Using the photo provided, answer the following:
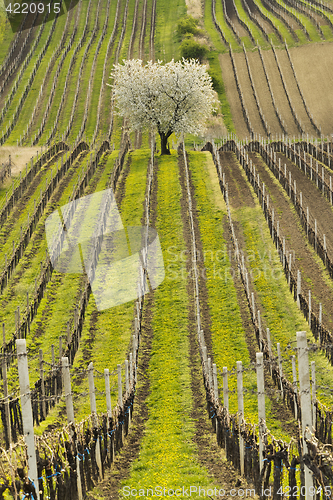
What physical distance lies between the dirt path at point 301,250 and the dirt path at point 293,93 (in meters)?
20.3

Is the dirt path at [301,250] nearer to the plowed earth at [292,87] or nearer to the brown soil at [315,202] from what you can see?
the brown soil at [315,202]

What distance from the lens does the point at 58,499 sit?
1107cm

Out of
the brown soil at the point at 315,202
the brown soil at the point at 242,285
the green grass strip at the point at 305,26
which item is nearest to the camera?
the brown soil at the point at 242,285

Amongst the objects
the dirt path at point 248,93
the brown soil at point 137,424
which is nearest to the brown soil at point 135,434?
the brown soil at point 137,424

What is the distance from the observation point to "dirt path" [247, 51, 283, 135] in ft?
197

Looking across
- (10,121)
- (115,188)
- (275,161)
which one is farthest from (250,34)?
(115,188)

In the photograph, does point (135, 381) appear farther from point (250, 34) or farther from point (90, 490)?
point (250, 34)

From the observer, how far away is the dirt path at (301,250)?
24078mm

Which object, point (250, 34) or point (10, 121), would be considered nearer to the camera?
point (10, 121)

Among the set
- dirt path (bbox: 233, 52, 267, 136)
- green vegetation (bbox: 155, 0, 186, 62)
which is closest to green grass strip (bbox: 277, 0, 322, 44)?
dirt path (bbox: 233, 52, 267, 136)

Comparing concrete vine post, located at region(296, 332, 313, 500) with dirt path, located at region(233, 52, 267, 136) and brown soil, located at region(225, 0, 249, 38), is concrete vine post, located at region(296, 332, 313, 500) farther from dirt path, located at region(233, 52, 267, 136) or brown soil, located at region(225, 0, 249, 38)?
brown soil, located at region(225, 0, 249, 38)

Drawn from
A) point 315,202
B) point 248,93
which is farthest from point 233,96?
point 315,202

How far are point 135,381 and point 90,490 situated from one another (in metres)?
6.42

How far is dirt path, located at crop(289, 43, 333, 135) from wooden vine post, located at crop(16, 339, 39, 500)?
53.0 metres
